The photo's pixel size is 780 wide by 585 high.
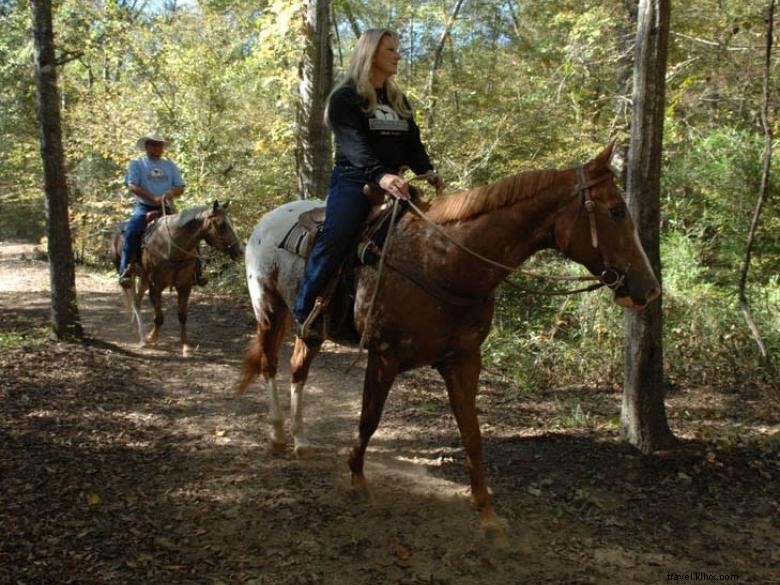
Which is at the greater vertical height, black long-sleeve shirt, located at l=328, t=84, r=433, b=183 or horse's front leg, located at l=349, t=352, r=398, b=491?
black long-sleeve shirt, located at l=328, t=84, r=433, b=183

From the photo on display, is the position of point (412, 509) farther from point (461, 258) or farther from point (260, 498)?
point (461, 258)

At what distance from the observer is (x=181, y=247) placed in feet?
30.0

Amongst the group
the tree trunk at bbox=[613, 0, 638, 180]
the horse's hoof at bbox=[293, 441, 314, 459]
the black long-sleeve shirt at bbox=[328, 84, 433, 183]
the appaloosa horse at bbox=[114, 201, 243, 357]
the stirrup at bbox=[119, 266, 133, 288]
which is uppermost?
the tree trunk at bbox=[613, 0, 638, 180]

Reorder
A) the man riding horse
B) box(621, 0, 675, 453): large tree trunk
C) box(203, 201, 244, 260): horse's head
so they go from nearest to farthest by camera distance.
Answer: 1. box(621, 0, 675, 453): large tree trunk
2. box(203, 201, 244, 260): horse's head
3. the man riding horse

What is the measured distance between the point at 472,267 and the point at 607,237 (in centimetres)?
81

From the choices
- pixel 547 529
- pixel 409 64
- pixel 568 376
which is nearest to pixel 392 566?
pixel 547 529

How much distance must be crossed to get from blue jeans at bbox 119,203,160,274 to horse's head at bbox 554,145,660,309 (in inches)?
313

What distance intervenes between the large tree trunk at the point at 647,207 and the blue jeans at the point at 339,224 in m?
2.19

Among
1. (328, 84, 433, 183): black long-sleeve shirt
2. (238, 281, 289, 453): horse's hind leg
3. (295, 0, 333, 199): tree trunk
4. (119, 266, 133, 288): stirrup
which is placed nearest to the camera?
(328, 84, 433, 183): black long-sleeve shirt

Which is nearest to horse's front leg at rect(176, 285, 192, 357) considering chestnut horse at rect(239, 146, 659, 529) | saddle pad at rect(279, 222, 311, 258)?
saddle pad at rect(279, 222, 311, 258)

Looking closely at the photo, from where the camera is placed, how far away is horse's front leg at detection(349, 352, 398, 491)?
423 cm

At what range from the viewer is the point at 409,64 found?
2155 centimetres

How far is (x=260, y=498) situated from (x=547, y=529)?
2.08 metres

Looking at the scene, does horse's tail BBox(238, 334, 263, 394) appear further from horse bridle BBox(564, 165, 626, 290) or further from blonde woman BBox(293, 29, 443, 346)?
horse bridle BBox(564, 165, 626, 290)
